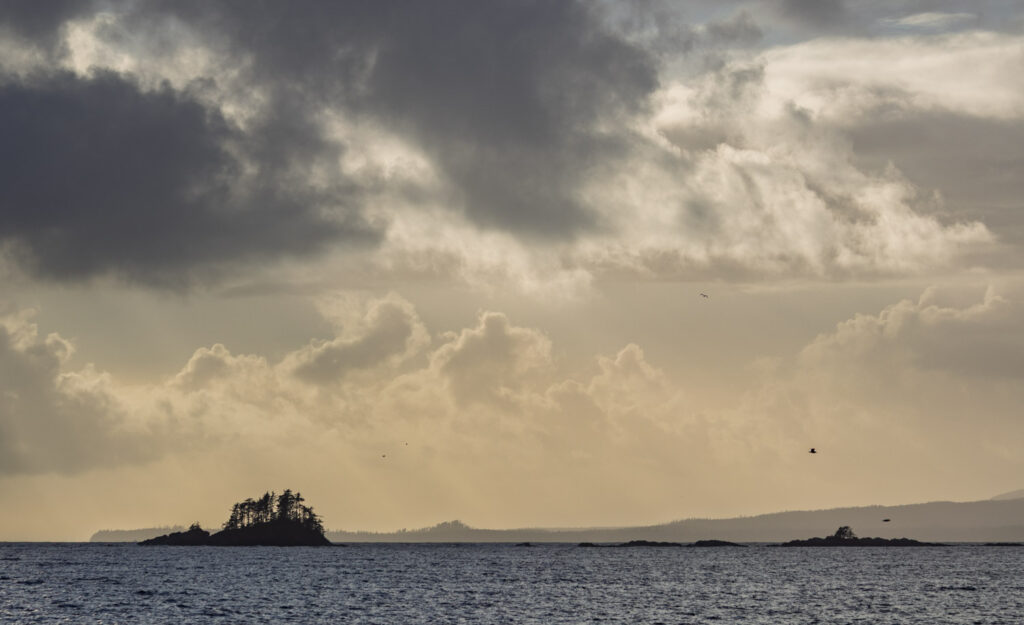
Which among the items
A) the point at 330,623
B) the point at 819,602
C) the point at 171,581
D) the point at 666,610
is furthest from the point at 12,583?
the point at 819,602

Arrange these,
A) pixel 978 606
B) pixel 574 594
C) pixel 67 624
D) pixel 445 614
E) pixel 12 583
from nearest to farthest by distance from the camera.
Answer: pixel 67 624 → pixel 445 614 → pixel 978 606 → pixel 574 594 → pixel 12 583

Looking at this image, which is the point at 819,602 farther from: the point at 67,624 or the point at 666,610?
the point at 67,624

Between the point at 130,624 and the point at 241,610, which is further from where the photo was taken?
the point at 241,610

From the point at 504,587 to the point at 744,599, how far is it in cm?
4425

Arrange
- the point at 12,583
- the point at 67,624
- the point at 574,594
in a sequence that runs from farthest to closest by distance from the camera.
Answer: the point at 12,583
the point at 574,594
the point at 67,624

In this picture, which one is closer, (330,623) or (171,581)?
(330,623)

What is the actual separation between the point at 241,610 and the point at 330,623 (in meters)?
18.8

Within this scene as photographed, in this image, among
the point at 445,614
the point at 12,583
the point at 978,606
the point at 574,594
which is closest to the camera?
the point at 445,614

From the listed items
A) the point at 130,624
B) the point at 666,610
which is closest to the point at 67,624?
the point at 130,624

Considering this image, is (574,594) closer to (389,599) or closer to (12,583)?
(389,599)

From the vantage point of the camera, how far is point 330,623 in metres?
122

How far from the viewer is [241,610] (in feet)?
447

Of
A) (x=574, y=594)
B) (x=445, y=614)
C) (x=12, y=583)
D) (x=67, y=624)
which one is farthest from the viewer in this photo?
(x=12, y=583)

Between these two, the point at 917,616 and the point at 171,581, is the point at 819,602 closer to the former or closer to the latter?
the point at 917,616
